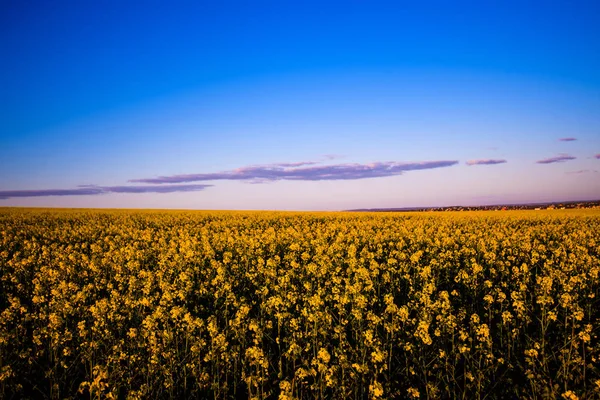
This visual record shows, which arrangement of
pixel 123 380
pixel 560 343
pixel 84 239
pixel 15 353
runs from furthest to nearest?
pixel 84 239
pixel 560 343
pixel 15 353
pixel 123 380

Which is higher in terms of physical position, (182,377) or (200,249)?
(200,249)

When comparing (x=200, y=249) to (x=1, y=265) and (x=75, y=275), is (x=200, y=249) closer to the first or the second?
(x=75, y=275)

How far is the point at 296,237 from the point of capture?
18922 mm

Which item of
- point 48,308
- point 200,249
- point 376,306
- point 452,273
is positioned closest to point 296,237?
point 200,249

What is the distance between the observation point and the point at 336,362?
235 inches

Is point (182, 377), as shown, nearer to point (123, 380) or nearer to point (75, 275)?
point (123, 380)

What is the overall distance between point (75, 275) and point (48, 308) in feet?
13.0

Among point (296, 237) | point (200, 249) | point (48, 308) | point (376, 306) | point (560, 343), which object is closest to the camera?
point (560, 343)

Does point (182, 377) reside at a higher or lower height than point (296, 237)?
lower

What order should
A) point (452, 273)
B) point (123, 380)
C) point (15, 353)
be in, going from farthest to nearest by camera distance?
point (452, 273), point (15, 353), point (123, 380)

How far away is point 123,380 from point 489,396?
6013 mm

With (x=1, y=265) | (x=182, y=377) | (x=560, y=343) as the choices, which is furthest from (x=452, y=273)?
(x=1, y=265)

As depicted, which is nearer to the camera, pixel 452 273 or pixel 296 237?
pixel 452 273

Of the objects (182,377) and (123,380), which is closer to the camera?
(123,380)
